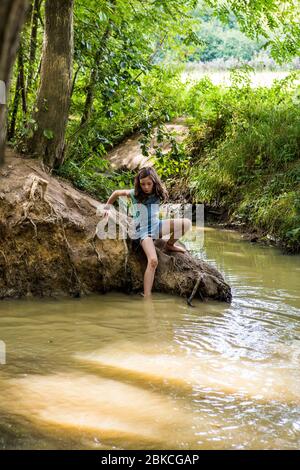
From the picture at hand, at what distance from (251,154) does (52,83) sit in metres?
6.75

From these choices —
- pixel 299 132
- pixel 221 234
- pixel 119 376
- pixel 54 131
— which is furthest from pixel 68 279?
pixel 299 132

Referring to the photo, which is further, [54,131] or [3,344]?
[54,131]

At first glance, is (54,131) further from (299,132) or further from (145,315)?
(299,132)

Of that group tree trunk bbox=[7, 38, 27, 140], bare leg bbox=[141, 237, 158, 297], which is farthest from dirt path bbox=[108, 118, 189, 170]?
bare leg bbox=[141, 237, 158, 297]

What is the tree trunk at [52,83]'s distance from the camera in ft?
23.9

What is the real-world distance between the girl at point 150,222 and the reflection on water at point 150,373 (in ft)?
1.44

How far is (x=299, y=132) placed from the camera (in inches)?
498

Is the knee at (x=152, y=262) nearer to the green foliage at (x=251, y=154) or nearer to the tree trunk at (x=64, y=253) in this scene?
the tree trunk at (x=64, y=253)

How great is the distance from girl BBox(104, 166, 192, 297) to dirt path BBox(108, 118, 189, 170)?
25.3 ft

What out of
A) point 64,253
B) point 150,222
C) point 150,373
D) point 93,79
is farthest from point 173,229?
point 150,373

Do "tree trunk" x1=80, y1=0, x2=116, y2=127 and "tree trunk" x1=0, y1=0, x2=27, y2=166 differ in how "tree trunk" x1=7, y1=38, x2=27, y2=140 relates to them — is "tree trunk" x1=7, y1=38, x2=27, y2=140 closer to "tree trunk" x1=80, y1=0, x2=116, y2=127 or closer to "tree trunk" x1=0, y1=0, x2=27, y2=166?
"tree trunk" x1=80, y1=0, x2=116, y2=127

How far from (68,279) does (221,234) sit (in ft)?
19.2

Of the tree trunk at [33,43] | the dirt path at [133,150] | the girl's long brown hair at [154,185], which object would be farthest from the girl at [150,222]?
the dirt path at [133,150]

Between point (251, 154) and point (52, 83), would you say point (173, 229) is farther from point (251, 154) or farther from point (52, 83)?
point (251, 154)
